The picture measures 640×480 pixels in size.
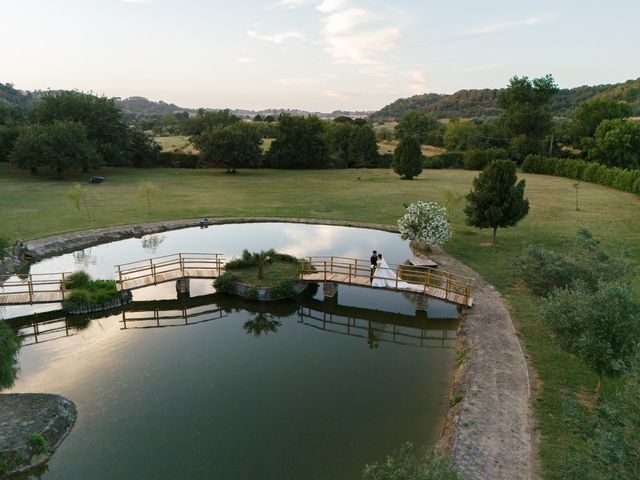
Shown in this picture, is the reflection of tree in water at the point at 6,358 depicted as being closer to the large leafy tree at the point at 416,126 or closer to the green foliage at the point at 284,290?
the green foliage at the point at 284,290

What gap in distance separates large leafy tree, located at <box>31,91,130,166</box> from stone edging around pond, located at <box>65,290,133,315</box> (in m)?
43.3

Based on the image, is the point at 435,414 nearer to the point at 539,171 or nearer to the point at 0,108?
the point at 539,171

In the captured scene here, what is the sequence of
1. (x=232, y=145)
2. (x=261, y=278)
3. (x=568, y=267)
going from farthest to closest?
(x=232, y=145) → (x=261, y=278) → (x=568, y=267)

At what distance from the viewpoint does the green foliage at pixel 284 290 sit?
21062 millimetres

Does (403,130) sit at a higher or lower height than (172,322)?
higher

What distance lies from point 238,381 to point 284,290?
276 inches

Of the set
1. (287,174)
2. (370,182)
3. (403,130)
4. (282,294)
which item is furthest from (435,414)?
(403,130)

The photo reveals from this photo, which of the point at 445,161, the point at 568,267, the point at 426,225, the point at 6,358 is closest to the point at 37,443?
the point at 6,358

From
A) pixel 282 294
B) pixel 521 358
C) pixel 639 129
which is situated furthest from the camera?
pixel 639 129

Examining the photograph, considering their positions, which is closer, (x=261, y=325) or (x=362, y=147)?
(x=261, y=325)

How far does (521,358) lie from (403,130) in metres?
93.7

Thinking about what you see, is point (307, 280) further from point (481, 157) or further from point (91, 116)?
point (481, 157)

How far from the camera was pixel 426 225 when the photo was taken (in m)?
26.0

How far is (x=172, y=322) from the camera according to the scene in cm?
1945
